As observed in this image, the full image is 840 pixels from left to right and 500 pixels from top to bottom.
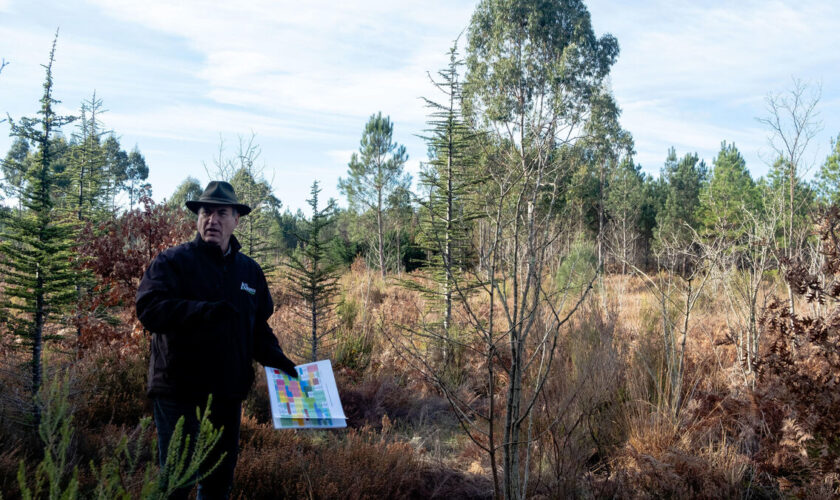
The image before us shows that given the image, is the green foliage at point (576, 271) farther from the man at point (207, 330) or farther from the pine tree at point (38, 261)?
the pine tree at point (38, 261)

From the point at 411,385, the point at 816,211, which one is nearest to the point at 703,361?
the point at 816,211

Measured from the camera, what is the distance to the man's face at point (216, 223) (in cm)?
267

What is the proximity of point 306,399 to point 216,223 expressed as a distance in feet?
3.42

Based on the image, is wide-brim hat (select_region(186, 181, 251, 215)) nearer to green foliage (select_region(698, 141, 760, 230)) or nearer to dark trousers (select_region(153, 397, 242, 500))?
dark trousers (select_region(153, 397, 242, 500))

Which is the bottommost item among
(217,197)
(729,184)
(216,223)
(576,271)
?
(576,271)

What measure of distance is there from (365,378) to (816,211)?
195 inches

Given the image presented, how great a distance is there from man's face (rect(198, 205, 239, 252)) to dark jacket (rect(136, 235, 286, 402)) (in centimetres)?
4

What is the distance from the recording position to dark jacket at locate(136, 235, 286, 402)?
2.33 metres

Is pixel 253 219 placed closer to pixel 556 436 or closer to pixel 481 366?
pixel 481 366

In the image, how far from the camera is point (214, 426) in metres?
2.59

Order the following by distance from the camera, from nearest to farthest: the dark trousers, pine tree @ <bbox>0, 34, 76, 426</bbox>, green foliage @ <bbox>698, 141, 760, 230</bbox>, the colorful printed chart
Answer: the dark trousers < the colorful printed chart < pine tree @ <bbox>0, 34, 76, 426</bbox> < green foliage @ <bbox>698, 141, 760, 230</bbox>

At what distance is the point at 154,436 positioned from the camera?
12.9ft

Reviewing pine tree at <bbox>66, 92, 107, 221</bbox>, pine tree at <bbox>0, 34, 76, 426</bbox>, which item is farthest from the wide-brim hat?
pine tree at <bbox>66, 92, 107, 221</bbox>

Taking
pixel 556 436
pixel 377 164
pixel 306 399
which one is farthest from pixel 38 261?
pixel 377 164
